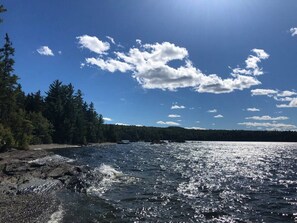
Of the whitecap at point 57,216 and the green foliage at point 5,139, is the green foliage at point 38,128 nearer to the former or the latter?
the green foliage at point 5,139

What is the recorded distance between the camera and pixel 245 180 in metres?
42.3

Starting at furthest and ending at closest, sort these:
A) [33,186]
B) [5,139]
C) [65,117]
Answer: [65,117] < [5,139] < [33,186]

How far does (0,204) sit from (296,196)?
2540 centimetres

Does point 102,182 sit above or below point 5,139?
below

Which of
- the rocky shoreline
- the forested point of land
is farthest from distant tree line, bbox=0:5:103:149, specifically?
the rocky shoreline

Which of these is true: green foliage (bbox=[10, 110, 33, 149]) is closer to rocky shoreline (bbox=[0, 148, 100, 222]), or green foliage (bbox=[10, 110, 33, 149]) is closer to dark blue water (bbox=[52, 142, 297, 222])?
rocky shoreline (bbox=[0, 148, 100, 222])

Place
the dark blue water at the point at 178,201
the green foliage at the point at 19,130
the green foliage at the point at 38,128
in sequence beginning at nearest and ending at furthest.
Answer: the dark blue water at the point at 178,201 < the green foliage at the point at 19,130 < the green foliage at the point at 38,128

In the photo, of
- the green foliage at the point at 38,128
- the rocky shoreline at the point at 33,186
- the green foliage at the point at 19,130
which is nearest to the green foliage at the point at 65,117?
the green foliage at the point at 38,128

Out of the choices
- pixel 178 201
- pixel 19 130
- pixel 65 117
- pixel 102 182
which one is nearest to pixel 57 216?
pixel 178 201

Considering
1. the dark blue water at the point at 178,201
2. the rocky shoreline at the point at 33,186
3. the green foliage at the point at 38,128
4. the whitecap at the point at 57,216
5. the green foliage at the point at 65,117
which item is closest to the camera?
the whitecap at the point at 57,216

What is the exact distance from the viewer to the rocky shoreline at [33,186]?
20.6 m

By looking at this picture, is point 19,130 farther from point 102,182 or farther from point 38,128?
point 38,128

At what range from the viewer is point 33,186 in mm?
28422

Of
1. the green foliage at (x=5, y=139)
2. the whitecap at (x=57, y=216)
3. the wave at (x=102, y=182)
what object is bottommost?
the whitecap at (x=57, y=216)
